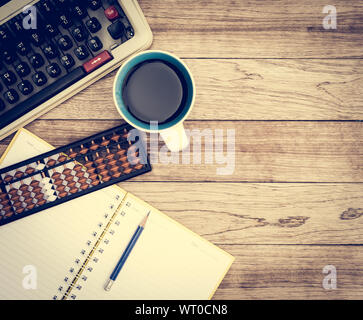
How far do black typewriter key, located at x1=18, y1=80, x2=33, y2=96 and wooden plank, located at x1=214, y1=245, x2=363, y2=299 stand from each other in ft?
1.69

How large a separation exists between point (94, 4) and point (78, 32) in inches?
2.3

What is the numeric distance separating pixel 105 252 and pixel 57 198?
0.50 ft

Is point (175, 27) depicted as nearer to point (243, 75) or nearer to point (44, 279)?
point (243, 75)

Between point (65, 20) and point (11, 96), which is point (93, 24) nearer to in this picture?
point (65, 20)

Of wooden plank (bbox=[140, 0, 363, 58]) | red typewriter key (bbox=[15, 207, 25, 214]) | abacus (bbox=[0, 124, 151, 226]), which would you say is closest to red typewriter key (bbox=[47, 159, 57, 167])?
abacus (bbox=[0, 124, 151, 226])

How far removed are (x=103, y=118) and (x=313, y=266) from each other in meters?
0.56

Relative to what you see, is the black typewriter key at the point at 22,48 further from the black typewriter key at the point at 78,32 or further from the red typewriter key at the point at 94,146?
the red typewriter key at the point at 94,146

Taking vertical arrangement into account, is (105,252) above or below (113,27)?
below

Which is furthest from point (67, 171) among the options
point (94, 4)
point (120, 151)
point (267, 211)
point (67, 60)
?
point (267, 211)

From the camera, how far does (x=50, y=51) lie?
0.59 metres

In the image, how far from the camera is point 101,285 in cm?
68
